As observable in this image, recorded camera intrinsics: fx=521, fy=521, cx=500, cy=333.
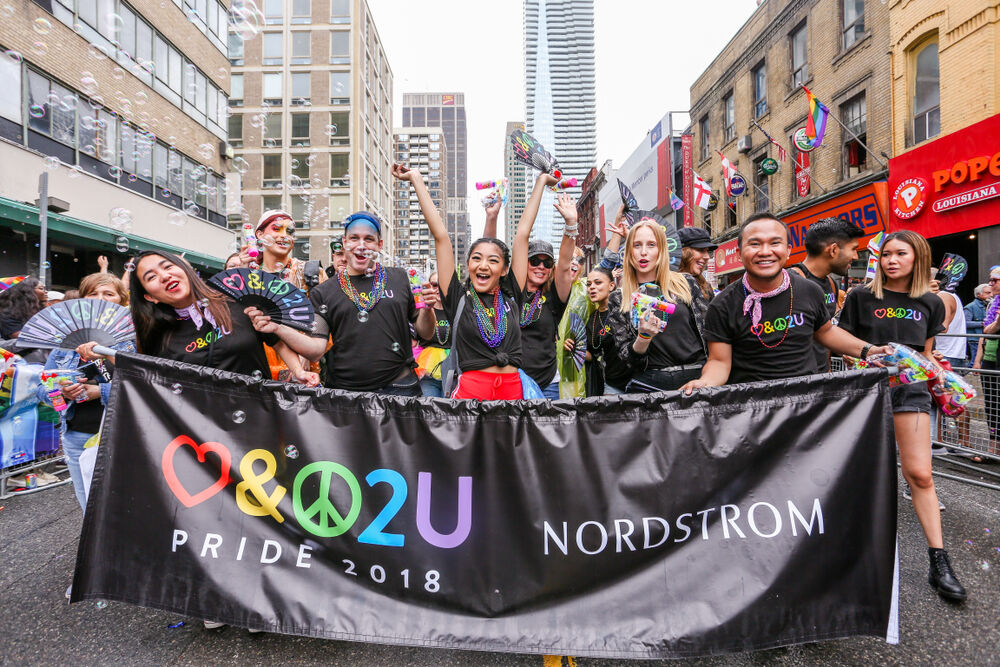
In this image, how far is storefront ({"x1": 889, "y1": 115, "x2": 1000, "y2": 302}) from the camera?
936cm

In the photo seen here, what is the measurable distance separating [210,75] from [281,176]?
22.7 meters

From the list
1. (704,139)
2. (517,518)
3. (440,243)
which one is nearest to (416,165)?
(704,139)

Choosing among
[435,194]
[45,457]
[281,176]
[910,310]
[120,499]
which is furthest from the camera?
[435,194]

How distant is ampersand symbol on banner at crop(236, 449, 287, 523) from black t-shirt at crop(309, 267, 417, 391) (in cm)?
88

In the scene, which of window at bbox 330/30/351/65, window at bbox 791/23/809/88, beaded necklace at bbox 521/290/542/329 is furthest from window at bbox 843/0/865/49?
window at bbox 330/30/351/65

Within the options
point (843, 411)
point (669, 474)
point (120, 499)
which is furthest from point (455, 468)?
point (843, 411)

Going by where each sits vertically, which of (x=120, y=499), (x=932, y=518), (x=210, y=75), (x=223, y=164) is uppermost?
(x=210, y=75)

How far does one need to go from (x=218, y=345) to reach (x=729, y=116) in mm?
21927

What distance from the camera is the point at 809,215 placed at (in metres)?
15.2

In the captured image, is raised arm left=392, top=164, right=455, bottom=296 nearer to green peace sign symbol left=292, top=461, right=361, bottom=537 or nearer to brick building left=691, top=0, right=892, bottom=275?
green peace sign symbol left=292, top=461, right=361, bottom=537

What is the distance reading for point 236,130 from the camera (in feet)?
138

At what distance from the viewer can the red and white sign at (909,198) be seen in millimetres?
10820

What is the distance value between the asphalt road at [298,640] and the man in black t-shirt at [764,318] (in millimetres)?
1260

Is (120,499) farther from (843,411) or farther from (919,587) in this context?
(919,587)
